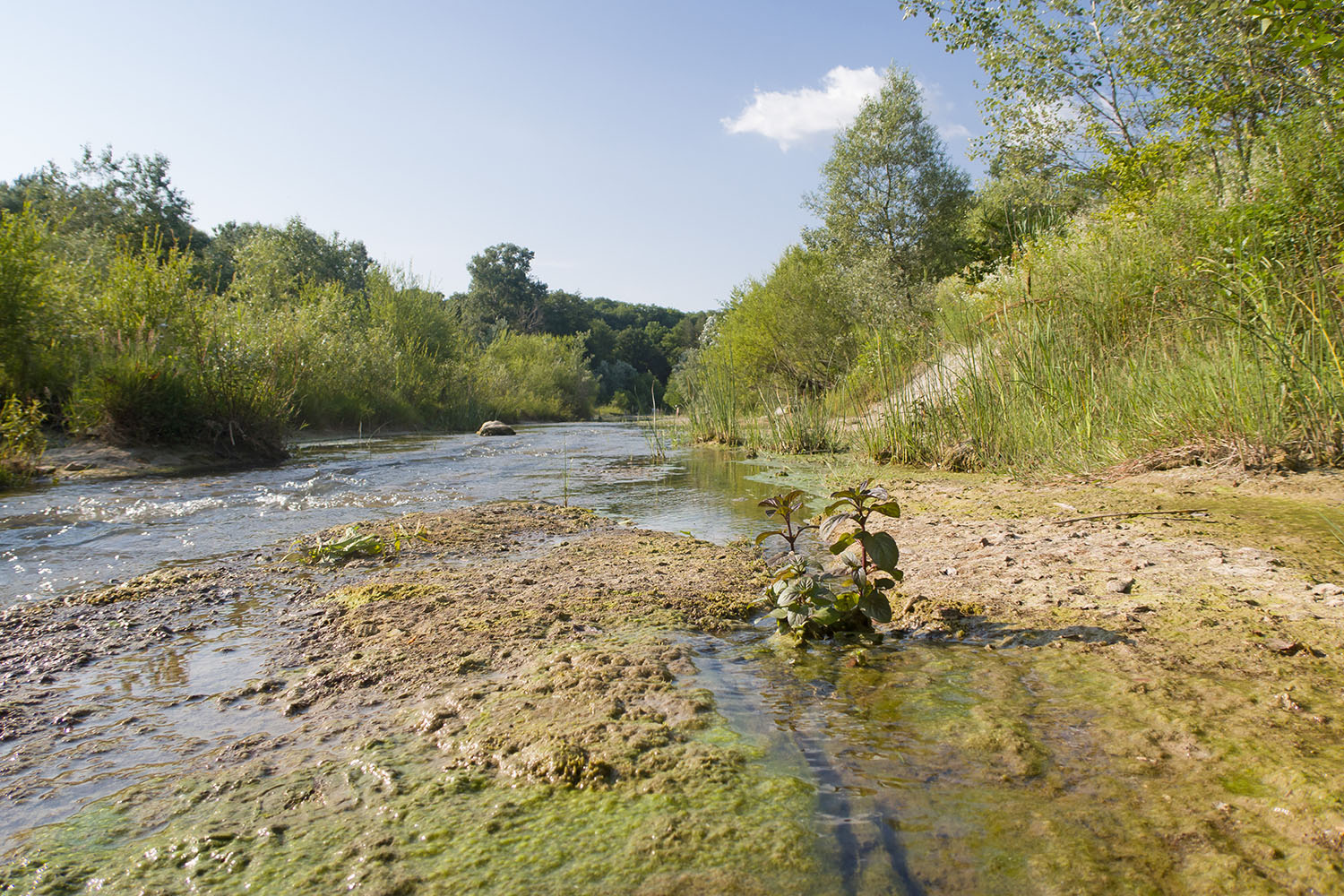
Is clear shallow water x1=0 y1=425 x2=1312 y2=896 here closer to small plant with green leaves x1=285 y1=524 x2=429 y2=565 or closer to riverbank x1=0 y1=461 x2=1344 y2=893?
riverbank x1=0 y1=461 x2=1344 y2=893

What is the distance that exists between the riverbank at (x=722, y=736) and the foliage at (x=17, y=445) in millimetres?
5461

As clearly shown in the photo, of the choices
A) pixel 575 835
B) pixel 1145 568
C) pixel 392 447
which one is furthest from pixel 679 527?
pixel 392 447

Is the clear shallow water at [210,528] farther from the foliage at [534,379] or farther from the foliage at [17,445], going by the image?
the foliage at [534,379]

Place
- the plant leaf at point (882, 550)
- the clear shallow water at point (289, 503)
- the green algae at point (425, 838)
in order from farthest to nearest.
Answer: the clear shallow water at point (289, 503)
the plant leaf at point (882, 550)
the green algae at point (425, 838)

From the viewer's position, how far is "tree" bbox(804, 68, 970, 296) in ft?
69.2

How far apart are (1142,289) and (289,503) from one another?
7.76 metres

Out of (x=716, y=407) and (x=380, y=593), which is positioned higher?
(x=716, y=407)

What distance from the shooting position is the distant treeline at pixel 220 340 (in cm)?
921

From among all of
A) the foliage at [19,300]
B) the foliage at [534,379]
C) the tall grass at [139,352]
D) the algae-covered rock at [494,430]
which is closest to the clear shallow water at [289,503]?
the tall grass at [139,352]

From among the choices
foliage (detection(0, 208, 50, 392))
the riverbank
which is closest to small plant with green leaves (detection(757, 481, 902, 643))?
the riverbank

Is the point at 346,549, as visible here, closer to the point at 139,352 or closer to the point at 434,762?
the point at 434,762

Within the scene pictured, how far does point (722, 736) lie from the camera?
5.44ft

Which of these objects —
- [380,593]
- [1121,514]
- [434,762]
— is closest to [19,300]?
[380,593]

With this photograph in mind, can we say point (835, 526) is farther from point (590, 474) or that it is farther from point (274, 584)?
point (590, 474)
